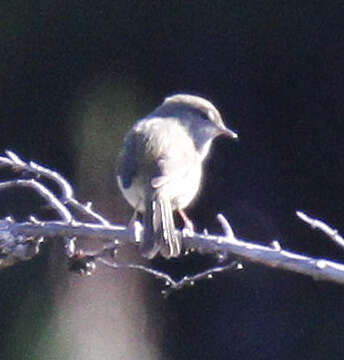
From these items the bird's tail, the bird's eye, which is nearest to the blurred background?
the bird's eye

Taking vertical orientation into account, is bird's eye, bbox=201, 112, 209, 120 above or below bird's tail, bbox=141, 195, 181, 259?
above

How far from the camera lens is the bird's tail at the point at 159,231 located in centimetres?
371

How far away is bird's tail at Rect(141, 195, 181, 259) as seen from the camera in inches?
146

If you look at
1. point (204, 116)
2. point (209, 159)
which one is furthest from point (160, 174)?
point (209, 159)

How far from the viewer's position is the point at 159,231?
384 cm

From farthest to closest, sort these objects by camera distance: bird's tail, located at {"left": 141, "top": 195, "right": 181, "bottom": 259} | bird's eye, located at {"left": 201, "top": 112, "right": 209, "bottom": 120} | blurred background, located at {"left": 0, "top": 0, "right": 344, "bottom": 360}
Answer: blurred background, located at {"left": 0, "top": 0, "right": 344, "bottom": 360} < bird's eye, located at {"left": 201, "top": 112, "right": 209, "bottom": 120} < bird's tail, located at {"left": 141, "top": 195, "right": 181, "bottom": 259}

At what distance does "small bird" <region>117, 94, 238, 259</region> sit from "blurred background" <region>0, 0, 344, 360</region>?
1253mm

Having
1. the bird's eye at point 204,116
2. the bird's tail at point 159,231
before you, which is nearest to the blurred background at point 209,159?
the bird's eye at point 204,116

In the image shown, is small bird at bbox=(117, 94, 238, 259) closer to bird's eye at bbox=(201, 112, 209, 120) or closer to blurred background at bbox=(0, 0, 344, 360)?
bird's eye at bbox=(201, 112, 209, 120)

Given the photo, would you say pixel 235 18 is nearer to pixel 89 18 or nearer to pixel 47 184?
pixel 89 18

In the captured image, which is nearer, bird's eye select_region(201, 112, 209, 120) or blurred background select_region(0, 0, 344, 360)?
bird's eye select_region(201, 112, 209, 120)

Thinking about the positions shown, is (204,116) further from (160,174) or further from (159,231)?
(159,231)

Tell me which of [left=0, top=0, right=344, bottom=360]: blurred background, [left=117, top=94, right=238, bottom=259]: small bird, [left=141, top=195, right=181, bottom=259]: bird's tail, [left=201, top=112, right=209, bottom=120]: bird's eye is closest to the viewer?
[left=141, top=195, right=181, bottom=259]: bird's tail

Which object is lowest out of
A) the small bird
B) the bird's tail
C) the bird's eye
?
the bird's tail
